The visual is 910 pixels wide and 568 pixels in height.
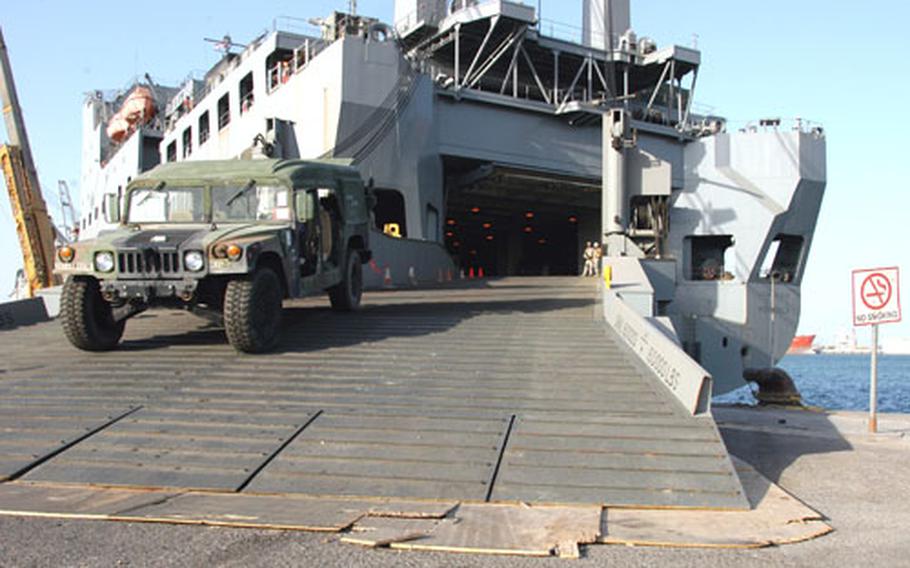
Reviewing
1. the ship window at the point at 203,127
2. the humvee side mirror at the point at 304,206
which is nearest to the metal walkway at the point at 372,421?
the humvee side mirror at the point at 304,206

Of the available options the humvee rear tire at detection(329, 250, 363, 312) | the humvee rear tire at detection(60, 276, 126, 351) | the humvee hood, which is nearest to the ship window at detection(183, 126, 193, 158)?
the humvee rear tire at detection(329, 250, 363, 312)

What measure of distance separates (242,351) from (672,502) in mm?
5835

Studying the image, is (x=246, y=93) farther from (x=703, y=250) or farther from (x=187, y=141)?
(x=703, y=250)

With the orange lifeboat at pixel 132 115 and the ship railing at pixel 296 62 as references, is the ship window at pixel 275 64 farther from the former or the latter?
the orange lifeboat at pixel 132 115

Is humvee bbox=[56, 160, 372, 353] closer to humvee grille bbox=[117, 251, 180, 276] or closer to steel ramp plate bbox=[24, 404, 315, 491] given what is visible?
humvee grille bbox=[117, 251, 180, 276]

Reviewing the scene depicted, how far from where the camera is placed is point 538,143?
122ft

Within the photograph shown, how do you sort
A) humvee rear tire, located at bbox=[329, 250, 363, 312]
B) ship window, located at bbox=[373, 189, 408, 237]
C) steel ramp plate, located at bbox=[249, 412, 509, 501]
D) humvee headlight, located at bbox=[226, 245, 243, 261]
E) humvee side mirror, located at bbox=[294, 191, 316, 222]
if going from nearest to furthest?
steel ramp plate, located at bbox=[249, 412, 509, 501] → humvee headlight, located at bbox=[226, 245, 243, 261] → humvee side mirror, located at bbox=[294, 191, 316, 222] → humvee rear tire, located at bbox=[329, 250, 363, 312] → ship window, located at bbox=[373, 189, 408, 237]

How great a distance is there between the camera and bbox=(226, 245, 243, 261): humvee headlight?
9188 mm

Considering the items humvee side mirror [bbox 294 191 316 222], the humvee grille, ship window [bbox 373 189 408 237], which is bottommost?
the humvee grille

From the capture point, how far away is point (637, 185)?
2400 cm

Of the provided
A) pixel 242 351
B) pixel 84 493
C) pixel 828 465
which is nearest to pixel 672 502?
pixel 828 465

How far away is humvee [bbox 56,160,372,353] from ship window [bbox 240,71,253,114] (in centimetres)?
2481

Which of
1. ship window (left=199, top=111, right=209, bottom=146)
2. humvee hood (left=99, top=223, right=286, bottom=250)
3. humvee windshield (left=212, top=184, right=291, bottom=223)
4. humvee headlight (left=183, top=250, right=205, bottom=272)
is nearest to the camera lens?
humvee headlight (left=183, top=250, right=205, bottom=272)

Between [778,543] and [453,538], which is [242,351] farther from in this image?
[778,543]
